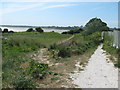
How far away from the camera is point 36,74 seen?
5.19 metres

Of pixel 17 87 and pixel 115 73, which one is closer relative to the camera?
pixel 17 87

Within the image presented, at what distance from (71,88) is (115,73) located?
7.40 feet

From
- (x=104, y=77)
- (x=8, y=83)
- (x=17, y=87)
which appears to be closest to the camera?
(x=17, y=87)

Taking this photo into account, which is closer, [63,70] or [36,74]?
[36,74]

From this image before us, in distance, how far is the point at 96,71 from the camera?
20.6 feet

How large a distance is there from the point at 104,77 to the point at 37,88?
7.36 feet

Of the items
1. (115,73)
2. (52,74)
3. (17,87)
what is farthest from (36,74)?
(115,73)

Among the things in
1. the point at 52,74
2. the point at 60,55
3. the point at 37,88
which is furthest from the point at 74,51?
the point at 37,88

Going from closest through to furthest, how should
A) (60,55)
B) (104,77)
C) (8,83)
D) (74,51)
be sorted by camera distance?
(8,83)
(104,77)
(60,55)
(74,51)

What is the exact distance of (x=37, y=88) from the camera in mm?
4312

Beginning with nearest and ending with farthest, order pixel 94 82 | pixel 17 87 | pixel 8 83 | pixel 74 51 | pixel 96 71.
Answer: pixel 17 87 → pixel 8 83 → pixel 94 82 → pixel 96 71 → pixel 74 51

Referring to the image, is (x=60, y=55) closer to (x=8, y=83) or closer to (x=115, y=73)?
(x=115, y=73)

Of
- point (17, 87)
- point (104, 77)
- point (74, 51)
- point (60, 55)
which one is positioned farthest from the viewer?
point (74, 51)

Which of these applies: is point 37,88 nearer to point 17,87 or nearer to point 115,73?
point 17,87
